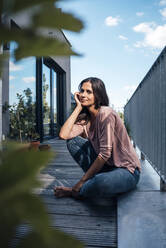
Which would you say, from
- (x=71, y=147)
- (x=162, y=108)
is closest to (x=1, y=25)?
(x=162, y=108)

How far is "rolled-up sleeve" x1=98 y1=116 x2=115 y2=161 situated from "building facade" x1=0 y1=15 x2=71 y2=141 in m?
1.18

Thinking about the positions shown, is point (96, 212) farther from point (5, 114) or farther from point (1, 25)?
point (5, 114)

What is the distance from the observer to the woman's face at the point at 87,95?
2051mm

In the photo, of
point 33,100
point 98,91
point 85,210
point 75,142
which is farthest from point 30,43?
point 33,100

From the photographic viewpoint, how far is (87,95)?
2.09 meters

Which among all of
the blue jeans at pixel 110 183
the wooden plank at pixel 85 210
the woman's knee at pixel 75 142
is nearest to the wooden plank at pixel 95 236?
the wooden plank at pixel 85 210

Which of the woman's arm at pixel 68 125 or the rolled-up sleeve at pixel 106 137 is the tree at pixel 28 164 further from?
the woman's arm at pixel 68 125

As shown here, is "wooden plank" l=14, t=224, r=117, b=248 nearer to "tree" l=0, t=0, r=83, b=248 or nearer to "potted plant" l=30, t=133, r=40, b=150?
"potted plant" l=30, t=133, r=40, b=150

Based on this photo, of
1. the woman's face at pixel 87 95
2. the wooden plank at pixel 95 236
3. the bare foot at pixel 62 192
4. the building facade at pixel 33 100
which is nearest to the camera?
the wooden plank at pixel 95 236

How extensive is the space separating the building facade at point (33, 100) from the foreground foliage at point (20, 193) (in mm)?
2341

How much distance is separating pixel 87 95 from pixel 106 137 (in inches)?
20.0

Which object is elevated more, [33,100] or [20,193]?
[33,100]

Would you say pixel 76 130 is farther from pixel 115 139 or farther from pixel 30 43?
pixel 30 43

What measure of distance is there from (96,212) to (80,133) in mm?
897
